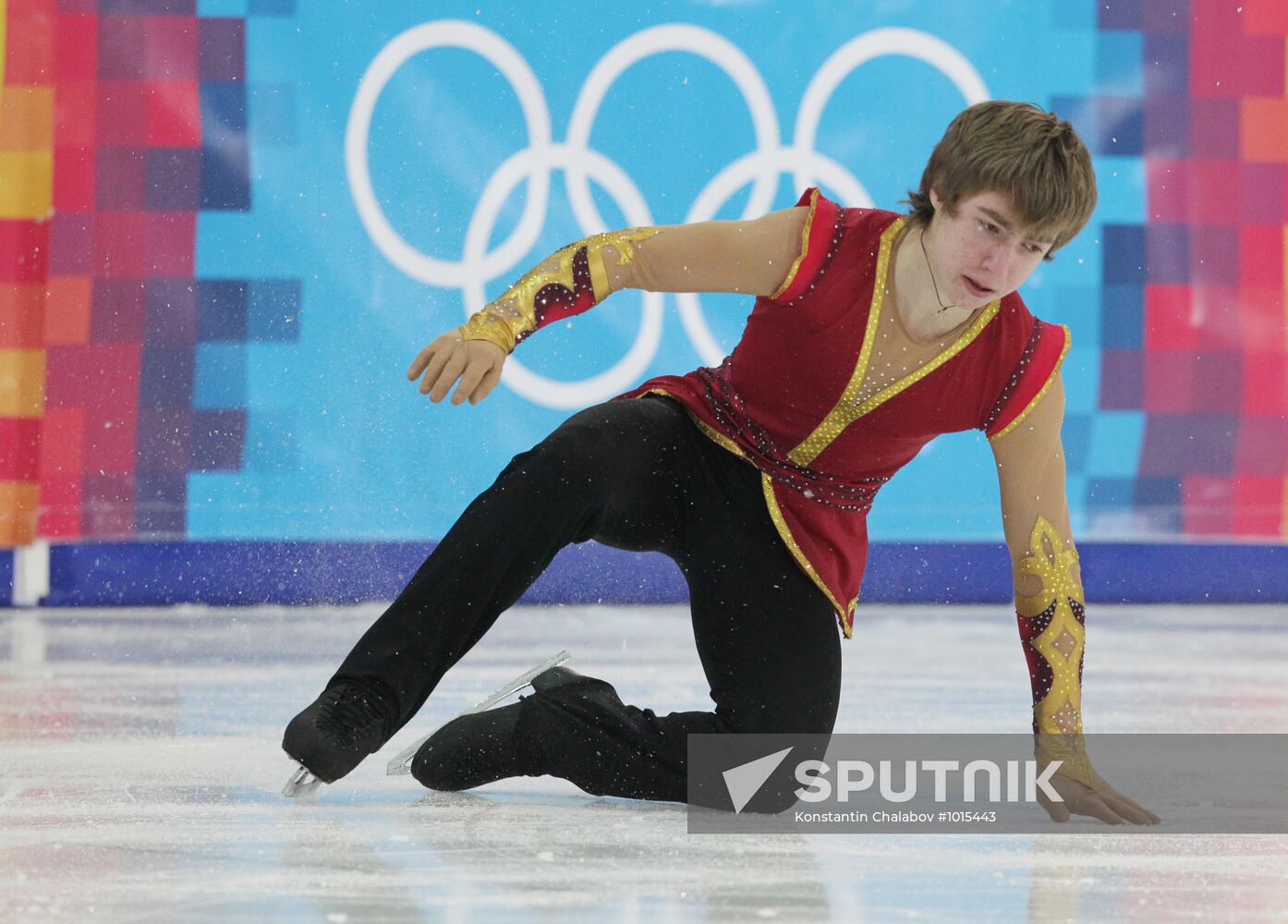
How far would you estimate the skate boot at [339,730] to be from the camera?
1.88 m

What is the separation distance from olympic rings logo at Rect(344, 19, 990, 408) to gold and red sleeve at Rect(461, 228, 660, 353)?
2.94 m

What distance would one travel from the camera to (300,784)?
1.97 metres

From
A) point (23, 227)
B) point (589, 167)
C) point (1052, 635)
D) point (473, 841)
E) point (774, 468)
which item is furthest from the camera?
point (589, 167)

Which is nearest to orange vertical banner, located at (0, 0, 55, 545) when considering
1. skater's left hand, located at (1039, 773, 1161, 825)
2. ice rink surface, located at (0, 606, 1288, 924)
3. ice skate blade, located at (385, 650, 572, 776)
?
ice rink surface, located at (0, 606, 1288, 924)

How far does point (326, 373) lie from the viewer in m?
4.97

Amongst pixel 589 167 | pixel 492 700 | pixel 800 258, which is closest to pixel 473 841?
pixel 492 700

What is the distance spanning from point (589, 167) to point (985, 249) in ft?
10.8

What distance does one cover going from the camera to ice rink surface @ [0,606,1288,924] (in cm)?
148

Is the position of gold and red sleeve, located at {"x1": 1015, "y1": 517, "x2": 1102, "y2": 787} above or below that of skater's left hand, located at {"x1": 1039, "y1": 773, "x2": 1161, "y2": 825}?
above

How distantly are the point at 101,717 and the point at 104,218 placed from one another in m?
2.72

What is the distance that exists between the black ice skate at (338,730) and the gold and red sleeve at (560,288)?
47cm

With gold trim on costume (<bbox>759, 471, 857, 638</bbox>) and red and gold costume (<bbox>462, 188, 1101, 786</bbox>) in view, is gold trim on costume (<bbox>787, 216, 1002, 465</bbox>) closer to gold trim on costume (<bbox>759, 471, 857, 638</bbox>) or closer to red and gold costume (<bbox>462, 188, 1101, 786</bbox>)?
red and gold costume (<bbox>462, 188, 1101, 786</bbox>)

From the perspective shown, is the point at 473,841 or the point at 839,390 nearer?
the point at 473,841
